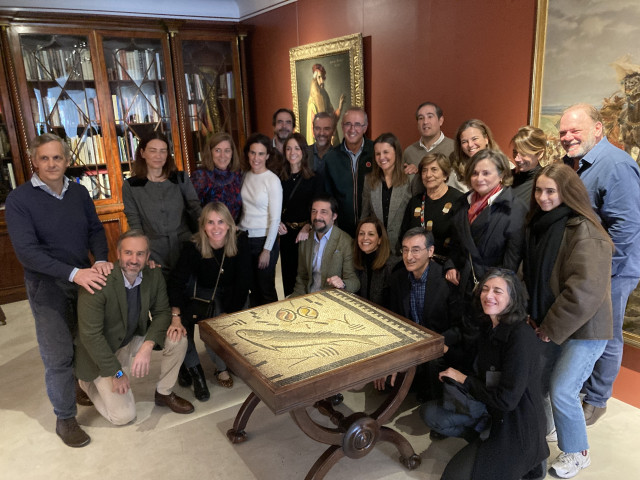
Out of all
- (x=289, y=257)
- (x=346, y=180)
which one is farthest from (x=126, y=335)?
(x=346, y=180)

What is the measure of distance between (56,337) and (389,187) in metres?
2.05

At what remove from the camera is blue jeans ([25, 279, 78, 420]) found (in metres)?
2.47

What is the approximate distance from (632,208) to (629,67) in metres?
0.70

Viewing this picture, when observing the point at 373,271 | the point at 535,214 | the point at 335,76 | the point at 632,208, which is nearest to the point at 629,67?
the point at 632,208

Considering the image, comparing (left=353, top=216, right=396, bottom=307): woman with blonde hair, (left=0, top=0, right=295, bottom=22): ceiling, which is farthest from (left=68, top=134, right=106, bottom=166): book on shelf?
(left=353, top=216, right=396, bottom=307): woman with blonde hair

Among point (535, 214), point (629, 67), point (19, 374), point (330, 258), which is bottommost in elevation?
point (19, 374)

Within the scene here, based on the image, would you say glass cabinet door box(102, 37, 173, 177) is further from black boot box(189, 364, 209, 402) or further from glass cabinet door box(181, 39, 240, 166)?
black boot box(189, 364, 209, 402)

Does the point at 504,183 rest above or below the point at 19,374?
above

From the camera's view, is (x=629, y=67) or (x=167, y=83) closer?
(x=629, y=67)

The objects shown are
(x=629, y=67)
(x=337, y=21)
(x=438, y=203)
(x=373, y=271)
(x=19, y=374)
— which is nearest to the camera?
(x=629, y=67)

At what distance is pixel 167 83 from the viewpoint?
4910 millimetres

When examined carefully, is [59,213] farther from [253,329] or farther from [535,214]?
[535,214]

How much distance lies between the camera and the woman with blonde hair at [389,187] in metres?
2.87

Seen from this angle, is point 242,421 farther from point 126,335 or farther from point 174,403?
point 126,335
